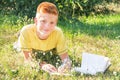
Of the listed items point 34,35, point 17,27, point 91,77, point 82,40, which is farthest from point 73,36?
point 91,77

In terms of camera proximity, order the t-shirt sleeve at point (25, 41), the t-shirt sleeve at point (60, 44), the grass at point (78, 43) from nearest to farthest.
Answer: the grass at point (78, 43) < the t-shirt sleeve at point (25, 41) < the t-shirt sleeve at point (60, 44)

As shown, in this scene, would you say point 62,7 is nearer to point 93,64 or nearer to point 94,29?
point 94,29

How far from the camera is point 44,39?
5590mm

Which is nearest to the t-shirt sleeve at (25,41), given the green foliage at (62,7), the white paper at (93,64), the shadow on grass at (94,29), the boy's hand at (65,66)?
the boy's hand at (65,66)

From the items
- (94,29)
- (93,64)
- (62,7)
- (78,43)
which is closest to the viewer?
(93,64)

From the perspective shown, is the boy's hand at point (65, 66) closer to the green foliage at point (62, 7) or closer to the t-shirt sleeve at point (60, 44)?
the t-shirt sleeve at point (60, 44)

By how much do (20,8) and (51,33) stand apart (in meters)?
3.88

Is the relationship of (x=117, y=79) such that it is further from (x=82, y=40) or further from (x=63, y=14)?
(x=63, y=14)

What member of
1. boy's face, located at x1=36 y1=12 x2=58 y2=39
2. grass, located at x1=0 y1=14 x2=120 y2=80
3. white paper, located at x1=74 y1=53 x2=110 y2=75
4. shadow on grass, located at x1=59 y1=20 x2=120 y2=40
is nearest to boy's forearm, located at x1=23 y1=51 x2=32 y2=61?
grass, located at x1=0 y1=14 x2=120 y2=80

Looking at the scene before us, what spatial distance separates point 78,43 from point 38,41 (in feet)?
4.60

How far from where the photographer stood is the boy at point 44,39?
5.19 meters

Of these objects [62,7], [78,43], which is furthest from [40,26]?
[62,7]

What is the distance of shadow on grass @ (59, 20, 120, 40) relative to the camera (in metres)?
7.65

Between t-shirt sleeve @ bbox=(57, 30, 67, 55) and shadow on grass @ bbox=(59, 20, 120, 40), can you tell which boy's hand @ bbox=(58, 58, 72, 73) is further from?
shadow on grass @ bbox=(59, 20, 120, 40)
